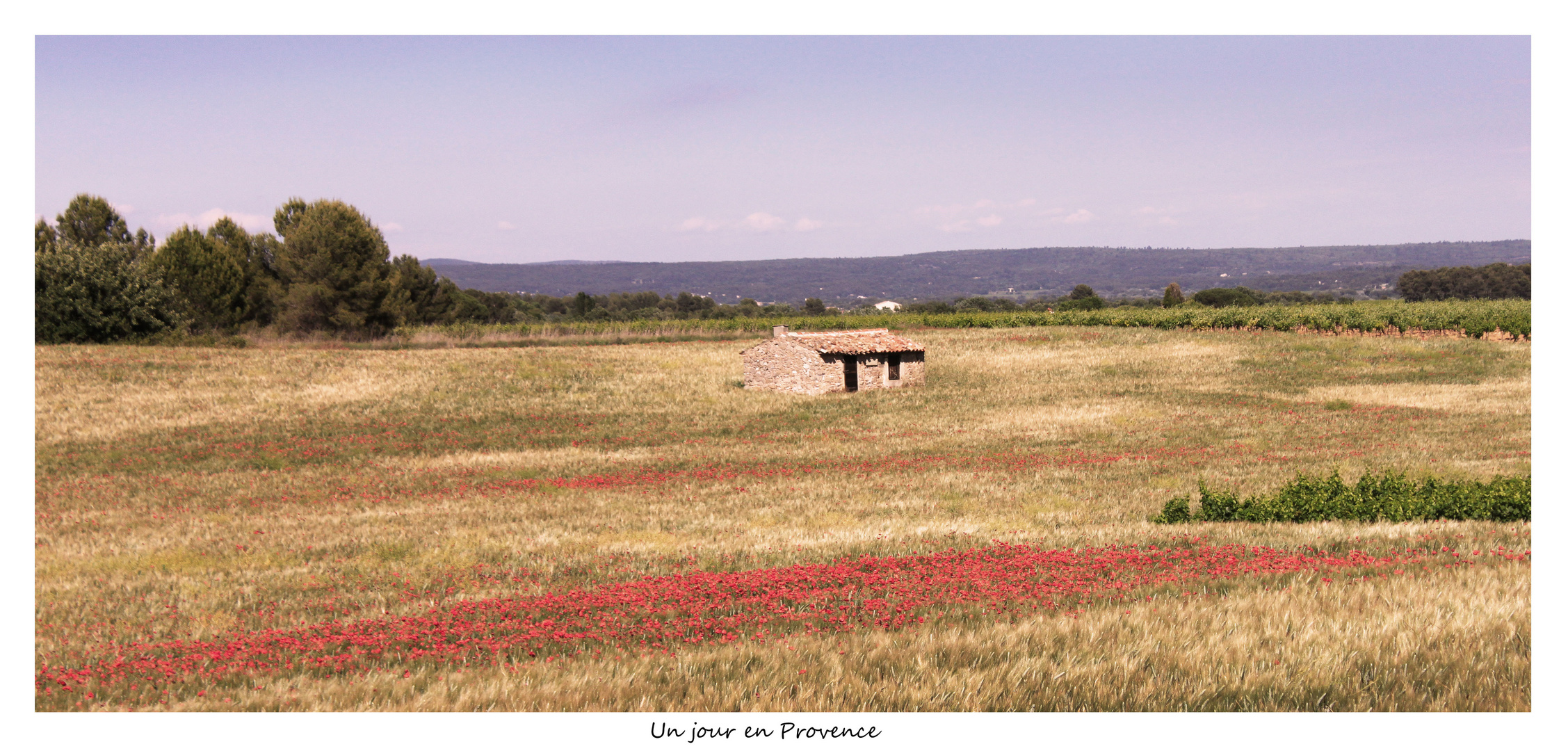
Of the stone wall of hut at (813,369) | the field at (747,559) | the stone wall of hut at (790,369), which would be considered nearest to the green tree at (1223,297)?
the stone wall of hut at (813,369)

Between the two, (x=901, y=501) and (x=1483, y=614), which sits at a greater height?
Result: (x=1483, y=614)

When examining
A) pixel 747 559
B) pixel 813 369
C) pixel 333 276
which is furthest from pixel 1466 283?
pixel 747 559

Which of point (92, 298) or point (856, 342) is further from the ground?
point (92, 298)

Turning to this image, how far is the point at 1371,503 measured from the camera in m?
15.5

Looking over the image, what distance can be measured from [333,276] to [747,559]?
6571 cm

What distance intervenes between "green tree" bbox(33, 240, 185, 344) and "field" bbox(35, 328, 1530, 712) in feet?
38.8

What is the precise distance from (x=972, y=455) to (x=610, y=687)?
23.1m

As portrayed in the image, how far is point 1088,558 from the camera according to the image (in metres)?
11.8

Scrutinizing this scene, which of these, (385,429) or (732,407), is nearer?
(385,429)

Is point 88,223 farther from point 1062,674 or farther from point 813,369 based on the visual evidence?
point 1062,674

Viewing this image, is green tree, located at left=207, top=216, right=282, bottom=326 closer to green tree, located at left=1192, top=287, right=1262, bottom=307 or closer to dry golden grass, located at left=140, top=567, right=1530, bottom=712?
dry golden grass, located at left=140, top=567, right=1530, bottom=712

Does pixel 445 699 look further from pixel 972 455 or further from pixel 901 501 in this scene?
pixel 972 455

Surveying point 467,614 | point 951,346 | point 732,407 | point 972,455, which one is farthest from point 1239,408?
point 467,614

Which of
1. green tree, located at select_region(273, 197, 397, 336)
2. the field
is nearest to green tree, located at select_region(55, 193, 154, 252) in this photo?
green tree, located at select_region(273, 197, 397, 336)
